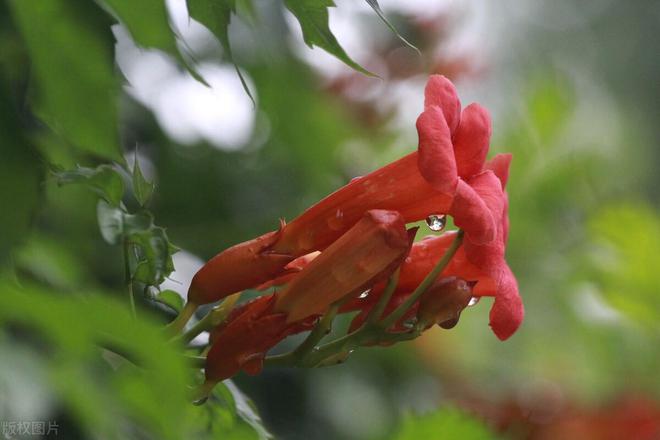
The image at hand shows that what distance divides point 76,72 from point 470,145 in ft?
1.54

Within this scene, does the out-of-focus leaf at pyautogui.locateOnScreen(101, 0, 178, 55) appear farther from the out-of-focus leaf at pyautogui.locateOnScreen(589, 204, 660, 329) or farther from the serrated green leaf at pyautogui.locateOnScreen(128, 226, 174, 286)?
the out-of-focus leaf at pyautogui.locateOnScreen(589, 204, 660, 329)

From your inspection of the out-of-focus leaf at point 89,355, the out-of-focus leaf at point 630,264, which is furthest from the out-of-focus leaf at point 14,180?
the out-of-focus leaf at point 630,264

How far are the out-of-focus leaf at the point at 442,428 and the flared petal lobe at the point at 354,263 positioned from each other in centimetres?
36

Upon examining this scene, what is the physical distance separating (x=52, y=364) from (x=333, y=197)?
425 mm

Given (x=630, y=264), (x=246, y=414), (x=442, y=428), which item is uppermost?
(x=246, y=414)

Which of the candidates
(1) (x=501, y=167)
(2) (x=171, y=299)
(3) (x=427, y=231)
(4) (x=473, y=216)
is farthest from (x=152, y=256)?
(3) (x=427, y=231)

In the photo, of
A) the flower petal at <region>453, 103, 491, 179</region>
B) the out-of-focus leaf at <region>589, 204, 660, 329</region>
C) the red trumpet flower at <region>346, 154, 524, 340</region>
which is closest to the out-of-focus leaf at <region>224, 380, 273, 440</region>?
the red trumpet flower at <region>346, 154, 524, 340</region>

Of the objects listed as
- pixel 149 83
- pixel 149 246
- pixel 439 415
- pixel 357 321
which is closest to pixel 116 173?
pixel 149 246

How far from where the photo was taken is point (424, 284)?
1161 millimetres

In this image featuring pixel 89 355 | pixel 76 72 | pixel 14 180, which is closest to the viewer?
pixel 89 355

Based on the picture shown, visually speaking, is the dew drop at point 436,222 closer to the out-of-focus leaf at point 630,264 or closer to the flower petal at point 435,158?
the flower petal at point 435,158

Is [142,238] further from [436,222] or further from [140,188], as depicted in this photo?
[436,222]

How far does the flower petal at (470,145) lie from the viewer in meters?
1.17

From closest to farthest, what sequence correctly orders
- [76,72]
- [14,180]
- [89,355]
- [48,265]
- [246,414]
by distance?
[89,355], [14,180], [76,72], [246,414], [48,265]
